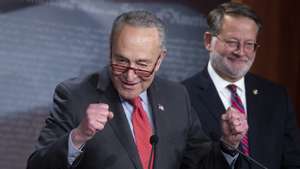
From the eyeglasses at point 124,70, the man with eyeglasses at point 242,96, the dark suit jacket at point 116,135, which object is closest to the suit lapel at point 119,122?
the dark suit jacket at point 116,135

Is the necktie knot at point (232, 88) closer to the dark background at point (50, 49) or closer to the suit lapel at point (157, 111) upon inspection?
the suit lapel at point (157, 111)

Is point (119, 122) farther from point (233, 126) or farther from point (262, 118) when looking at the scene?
point (262, 118)

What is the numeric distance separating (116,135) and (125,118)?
8cm

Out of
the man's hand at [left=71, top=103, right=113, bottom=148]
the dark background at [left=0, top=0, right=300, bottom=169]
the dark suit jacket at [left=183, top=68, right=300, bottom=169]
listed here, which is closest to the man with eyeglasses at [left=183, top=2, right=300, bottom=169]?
the dark suit jacket at [left=183, top=68, right=300, bottom=169]

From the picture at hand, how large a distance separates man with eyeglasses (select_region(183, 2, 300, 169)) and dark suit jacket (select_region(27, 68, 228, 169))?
19.1 inches

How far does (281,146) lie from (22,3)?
1518mm

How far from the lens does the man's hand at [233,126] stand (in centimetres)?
230

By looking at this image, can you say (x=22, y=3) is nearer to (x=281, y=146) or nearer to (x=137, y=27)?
(x=137, y=27)

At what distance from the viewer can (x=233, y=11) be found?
124 inches

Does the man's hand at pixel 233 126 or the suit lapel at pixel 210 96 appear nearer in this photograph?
the man's hand at pixel 233 126

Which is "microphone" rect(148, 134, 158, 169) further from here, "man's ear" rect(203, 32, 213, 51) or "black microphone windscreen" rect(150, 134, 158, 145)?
"man's ear" rect(203, 32, 213, 51)

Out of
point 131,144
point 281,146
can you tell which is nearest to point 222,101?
point 281,146

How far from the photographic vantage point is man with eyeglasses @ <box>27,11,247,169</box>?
2.27m

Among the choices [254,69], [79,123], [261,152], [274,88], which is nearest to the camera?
[79,123]
